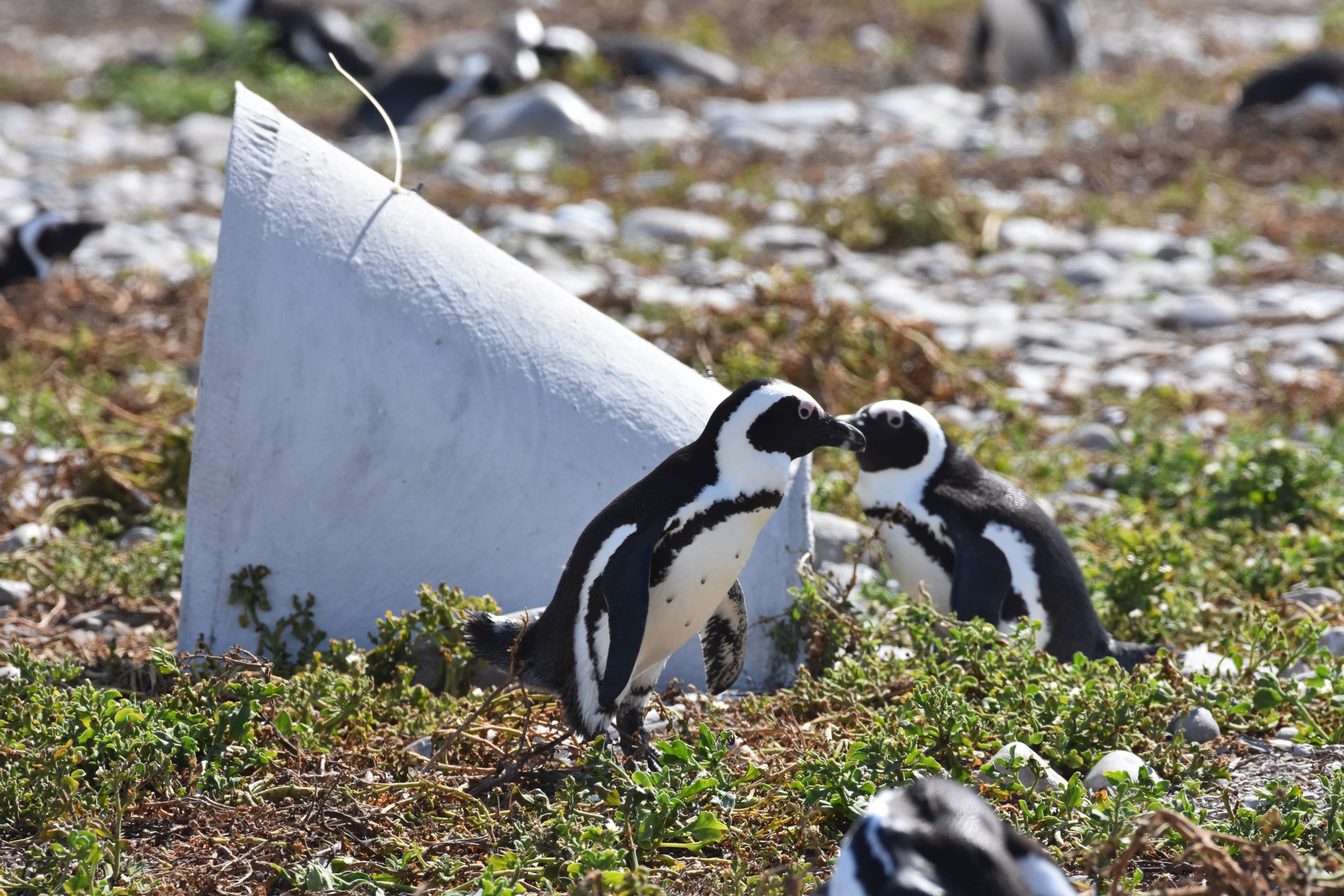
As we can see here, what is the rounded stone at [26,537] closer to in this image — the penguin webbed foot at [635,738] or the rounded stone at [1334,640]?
the penguin webbed foot at [635,738]

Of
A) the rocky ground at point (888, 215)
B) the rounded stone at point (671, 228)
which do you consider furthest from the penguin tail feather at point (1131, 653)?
the rounded stone at point (671, 228)

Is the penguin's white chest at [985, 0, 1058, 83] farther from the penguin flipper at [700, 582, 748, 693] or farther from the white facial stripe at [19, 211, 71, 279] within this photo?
the penguin flipper at [700, 582, 748, 693]

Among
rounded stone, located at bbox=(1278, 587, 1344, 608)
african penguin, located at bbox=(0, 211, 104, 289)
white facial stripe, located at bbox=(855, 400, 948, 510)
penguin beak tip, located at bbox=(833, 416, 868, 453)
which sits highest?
penguin beak tip, located at bbox=(833, 416, 868, 453)

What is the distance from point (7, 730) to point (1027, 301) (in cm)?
605

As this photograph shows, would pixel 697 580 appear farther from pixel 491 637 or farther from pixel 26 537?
pixel 26 537

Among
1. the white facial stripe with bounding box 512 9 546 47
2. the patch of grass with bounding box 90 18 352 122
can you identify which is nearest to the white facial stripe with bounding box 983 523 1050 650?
the patch of grass with bounding box 90 18 352 122

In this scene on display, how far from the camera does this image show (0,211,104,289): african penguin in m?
7.76

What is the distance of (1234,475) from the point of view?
17.4 ft

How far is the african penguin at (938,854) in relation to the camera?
2.03 metres

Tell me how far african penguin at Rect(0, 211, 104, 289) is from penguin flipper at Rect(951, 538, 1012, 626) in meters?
5.47

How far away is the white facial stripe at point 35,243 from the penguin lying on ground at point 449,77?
566 cm

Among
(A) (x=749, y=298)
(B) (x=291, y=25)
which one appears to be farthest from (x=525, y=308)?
(B) (x=291, y=25)

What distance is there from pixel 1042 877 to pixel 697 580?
1.31m

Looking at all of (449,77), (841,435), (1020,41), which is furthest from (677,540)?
(1020,41)
